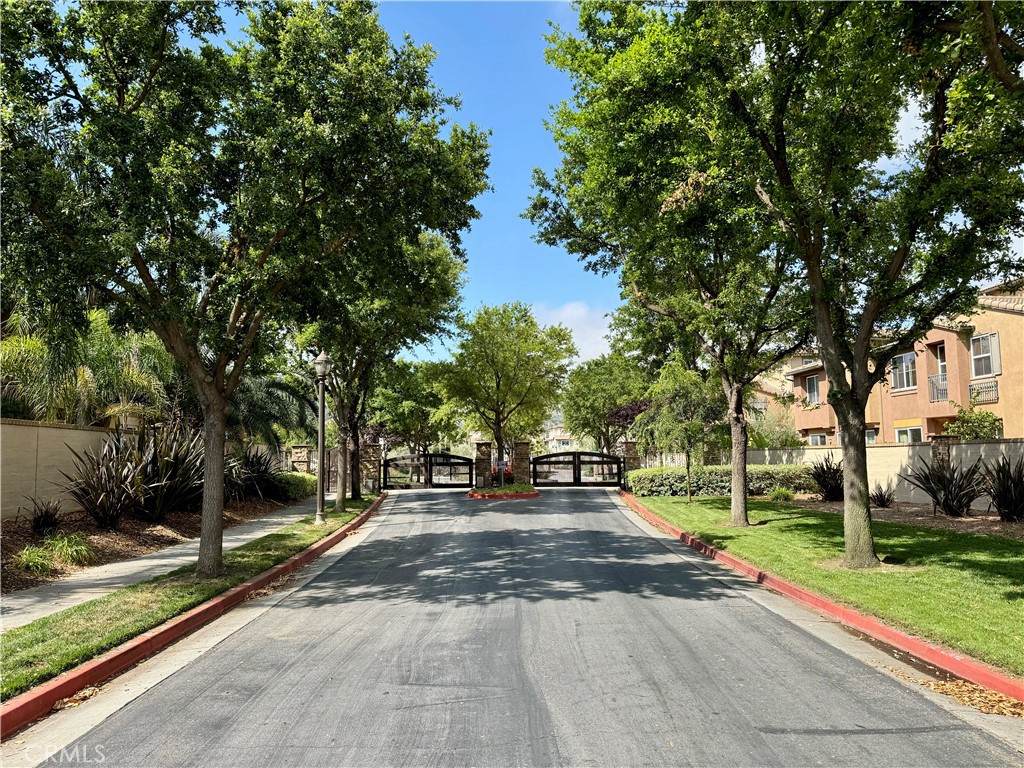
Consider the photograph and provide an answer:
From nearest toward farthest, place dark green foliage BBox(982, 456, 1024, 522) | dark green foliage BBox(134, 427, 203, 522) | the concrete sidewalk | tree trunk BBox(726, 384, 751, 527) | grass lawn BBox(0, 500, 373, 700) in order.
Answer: grass lawn BBox(0, 500, 373, 700)
the concrete sidewalk
dark green foliage BBox(134, 427, 203, 522)
dark green foliage BBox(982, 456, 1024, 522)
tree trunk BBox(726, 384, 751, 527)

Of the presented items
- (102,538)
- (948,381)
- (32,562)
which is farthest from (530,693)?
(948,381)

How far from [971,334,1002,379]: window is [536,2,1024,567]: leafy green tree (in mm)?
18421

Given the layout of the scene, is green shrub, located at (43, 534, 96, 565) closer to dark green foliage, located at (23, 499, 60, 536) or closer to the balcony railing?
dark green foliage, located at (23, 499, 60, 536)

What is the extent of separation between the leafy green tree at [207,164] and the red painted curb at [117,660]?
111 cm

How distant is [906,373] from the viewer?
1258 inches

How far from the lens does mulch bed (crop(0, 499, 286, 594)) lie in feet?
30.1

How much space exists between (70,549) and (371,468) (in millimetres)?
23412

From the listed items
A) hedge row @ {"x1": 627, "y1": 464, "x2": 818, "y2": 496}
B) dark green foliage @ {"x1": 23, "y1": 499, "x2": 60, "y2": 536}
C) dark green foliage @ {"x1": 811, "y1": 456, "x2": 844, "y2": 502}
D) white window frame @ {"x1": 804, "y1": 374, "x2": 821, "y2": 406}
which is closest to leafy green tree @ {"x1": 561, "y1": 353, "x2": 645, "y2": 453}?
hedge row @ {"x1": 627, "y1": 464, "x2": 818, "y2": 496}

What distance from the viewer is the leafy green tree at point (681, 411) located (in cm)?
2006

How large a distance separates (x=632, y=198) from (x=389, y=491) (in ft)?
78.8

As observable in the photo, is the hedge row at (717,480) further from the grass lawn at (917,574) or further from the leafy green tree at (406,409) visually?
the leafy green tree at (406,409)

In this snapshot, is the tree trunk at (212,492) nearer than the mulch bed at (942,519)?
Yes

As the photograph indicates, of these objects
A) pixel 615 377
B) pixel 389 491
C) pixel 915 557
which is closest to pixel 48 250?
pixel 915 557

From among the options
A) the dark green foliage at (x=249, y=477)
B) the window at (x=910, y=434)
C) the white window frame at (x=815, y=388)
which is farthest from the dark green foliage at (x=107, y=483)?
the white window frame at (x=815, y=388)
